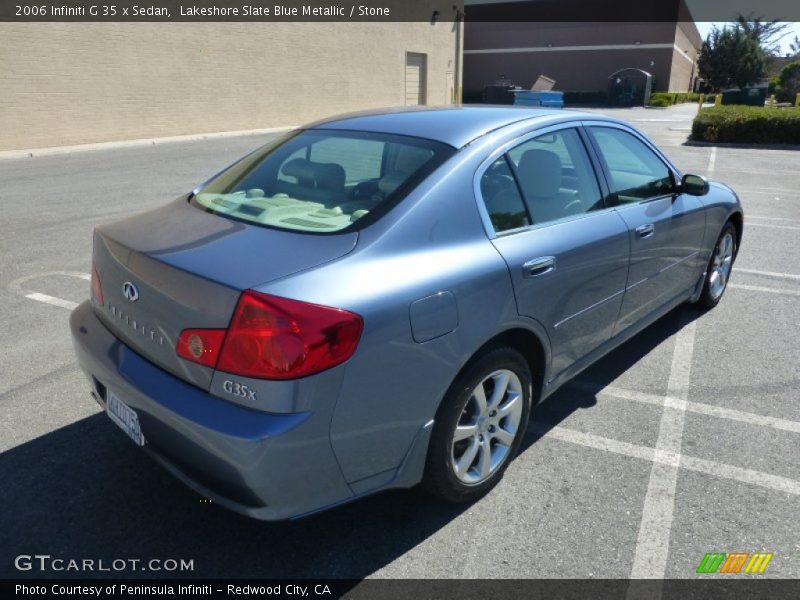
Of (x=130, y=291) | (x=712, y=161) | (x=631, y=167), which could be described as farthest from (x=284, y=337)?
(x=712, y=161)

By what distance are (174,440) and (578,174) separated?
7.89ft

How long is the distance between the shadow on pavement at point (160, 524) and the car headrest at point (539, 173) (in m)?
1.50

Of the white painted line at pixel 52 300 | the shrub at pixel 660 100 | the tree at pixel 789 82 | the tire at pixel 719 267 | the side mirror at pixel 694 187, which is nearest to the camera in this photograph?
the side mirror at pixel 694 187

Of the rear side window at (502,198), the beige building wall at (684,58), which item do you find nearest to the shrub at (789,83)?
the beige building wall at (684,58)

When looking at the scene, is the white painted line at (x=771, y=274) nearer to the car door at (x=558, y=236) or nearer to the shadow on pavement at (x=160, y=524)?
the car door at (x=558, y=236)

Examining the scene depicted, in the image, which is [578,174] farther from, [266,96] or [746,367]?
[266,96]

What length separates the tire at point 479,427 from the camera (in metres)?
2.58

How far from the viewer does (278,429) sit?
6.84 feet

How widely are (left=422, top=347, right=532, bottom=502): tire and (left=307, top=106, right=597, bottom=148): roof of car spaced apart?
1.01 metres

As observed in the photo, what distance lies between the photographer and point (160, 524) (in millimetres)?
2684

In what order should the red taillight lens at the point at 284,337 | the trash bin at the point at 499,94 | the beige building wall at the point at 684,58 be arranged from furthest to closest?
the beige building wall at the point at 684,58, the trash bin at the point at 499,94, the red taillight lens at the point at 284,337

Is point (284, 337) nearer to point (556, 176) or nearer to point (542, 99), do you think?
point (556, 176)

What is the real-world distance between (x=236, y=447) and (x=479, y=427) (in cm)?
110

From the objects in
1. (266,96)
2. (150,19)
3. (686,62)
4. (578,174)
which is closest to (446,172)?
(578,174)
